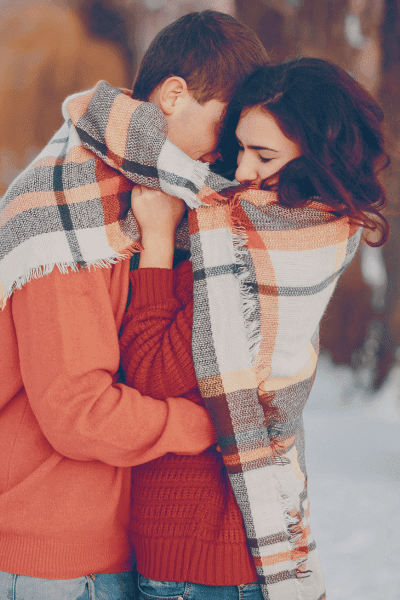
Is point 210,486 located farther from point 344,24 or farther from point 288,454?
point 344,24

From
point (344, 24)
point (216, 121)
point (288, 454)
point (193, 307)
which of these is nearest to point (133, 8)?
point (344, 24)

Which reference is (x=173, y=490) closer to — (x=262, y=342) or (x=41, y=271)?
(x=262, y=342)

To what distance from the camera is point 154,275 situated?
91 cm

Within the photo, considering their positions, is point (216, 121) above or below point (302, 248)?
above

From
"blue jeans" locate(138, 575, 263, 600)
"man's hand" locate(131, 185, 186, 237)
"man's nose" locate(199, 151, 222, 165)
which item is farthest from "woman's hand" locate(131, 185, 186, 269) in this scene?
"blue jeans" locate(138, 575, 263, 600)

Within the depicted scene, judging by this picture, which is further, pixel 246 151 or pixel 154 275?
pixel 246 151

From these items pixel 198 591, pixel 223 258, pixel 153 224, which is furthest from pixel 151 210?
pixel 198 591

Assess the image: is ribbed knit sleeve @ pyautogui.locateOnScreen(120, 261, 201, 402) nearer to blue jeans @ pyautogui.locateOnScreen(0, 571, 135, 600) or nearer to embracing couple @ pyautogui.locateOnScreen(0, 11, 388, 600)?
embracing couple @ pyautogui.locateOnScreen(0, 11, 388, 600)

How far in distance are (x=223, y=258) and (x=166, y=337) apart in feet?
0.57

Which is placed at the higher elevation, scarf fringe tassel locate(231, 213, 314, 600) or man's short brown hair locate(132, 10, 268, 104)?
man's short brown hair locate(132, 10, 268, 104)

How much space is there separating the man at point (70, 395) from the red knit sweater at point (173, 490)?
35 millimetres

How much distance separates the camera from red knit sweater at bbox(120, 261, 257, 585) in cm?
86

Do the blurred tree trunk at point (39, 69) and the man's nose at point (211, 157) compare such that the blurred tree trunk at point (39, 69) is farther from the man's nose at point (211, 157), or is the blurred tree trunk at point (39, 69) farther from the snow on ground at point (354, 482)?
the snow on ground at point (354, 482)

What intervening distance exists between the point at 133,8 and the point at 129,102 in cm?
181
